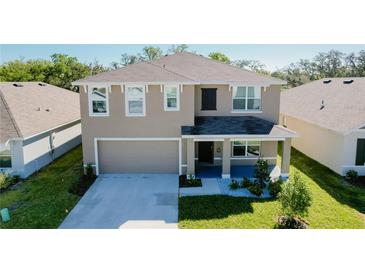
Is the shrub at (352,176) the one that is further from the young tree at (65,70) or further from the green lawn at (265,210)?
the young tree at (65,70)

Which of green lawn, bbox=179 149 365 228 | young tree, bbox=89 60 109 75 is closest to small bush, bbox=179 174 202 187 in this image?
green lawn, bbox=179 149 365 228

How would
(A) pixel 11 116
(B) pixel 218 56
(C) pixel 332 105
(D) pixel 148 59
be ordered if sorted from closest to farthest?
1. (A) pixel 11 116
2. (C) pixel 332 105
3. (B) pixel 218 56
4. (D) pixel 148 59

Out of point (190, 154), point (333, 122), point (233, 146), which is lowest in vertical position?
point (190, 154)

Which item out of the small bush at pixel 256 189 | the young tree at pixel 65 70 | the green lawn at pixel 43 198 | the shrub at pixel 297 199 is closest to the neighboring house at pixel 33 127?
the green lawn at pixel 43 198

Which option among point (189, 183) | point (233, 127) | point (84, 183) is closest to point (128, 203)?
point (189, 183)

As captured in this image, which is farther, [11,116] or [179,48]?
[179,48]

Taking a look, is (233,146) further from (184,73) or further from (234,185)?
(184,73)

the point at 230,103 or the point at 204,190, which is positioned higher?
the point at 230,103
